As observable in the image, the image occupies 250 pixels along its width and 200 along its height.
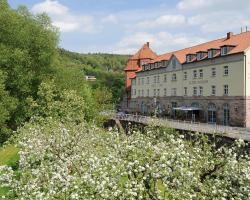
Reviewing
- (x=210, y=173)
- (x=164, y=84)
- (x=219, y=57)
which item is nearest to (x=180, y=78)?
(x=164, y=84)

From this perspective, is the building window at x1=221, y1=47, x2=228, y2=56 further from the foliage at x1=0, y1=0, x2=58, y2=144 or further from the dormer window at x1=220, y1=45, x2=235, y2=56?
the foliage at x1=0, y1=0, x2=58, y2=144

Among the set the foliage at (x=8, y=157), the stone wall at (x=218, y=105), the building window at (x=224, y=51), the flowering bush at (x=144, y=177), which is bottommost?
the foliage at (x=8, y=157)

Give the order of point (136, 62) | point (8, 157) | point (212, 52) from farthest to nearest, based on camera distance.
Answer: point (136, 62) → point (212, 52) → point (8, 157)

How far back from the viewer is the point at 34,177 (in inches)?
504

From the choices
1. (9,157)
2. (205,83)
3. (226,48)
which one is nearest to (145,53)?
(205,83)

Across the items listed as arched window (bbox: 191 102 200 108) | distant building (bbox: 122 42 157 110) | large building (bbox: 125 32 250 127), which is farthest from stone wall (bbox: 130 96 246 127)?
distant building (bbox: 122 42 157 110)

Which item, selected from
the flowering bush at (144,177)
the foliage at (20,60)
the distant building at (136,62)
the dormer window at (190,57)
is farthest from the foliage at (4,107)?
the distant building at (136,62)

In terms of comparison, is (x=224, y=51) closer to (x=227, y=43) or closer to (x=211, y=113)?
(x=227, y=43)

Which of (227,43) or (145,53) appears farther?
(145,53)

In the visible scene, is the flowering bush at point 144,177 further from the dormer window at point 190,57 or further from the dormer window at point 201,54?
the dormer window at point 190,57

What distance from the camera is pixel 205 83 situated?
58.5 metres

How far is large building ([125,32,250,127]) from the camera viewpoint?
165ft

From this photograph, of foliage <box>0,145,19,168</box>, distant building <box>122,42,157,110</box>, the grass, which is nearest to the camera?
the grass

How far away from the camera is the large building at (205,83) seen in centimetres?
5016
